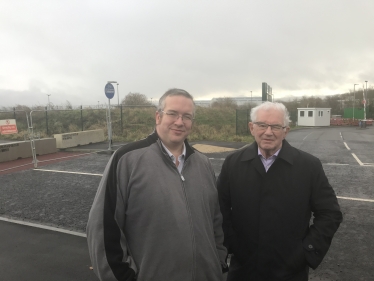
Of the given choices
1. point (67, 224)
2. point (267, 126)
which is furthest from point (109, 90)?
point (267, 126)

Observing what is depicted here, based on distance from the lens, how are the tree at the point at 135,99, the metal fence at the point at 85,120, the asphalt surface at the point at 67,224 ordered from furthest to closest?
the tree at the point at 135,99 < the metal fence at the point at 85,120 < the asphalt surface at the point at 67,224

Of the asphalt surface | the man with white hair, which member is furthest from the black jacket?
the asphalt surface

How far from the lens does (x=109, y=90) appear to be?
523 inches

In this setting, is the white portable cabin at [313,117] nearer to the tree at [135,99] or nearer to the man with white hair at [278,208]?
the tree at [135,99]

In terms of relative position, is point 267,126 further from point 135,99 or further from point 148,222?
point 135,99

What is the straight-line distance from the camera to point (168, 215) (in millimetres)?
1786

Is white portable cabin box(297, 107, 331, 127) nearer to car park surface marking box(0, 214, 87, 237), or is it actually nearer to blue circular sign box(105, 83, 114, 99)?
blue circular sign box(105, 83, 114, 99)

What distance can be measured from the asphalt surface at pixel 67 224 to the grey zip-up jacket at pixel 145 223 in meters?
1.94

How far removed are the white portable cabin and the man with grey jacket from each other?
39.2m

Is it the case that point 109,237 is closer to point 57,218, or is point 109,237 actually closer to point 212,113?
point 57,218

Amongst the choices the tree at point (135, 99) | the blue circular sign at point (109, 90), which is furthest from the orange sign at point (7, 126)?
the tree at point (135, 99)

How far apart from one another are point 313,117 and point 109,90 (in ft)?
102

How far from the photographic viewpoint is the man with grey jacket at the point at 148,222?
1.75 m

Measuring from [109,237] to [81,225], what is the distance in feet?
11.8
